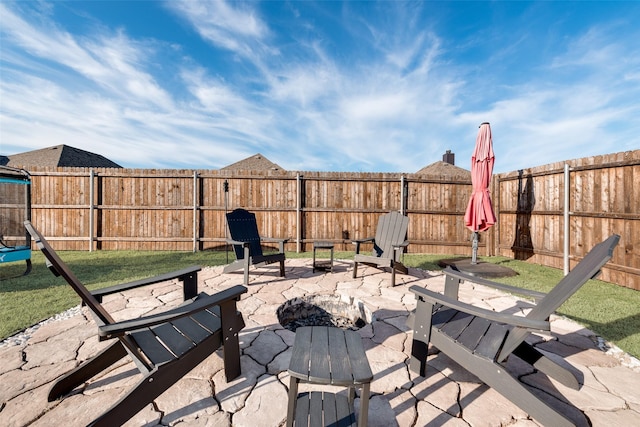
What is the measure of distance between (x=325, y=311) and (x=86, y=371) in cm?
245

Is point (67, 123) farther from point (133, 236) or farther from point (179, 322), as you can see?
point (179, 322)

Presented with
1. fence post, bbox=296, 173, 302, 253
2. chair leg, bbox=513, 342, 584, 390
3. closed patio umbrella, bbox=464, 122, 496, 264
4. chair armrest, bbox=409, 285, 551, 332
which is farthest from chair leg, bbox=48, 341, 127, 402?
closed patio umbrella, bbox=464, 122, 496, 264

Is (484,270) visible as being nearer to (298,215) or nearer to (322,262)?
(322,262)

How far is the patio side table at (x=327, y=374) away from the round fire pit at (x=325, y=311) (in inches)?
69.9

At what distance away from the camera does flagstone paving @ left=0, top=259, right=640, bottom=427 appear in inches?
56.6

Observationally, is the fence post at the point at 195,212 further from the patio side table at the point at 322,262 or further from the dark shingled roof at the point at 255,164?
the dark shingled roof at the point at 255,164

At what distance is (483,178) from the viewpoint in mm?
5031

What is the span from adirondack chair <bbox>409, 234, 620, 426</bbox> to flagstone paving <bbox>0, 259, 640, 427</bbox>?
190 millimetres

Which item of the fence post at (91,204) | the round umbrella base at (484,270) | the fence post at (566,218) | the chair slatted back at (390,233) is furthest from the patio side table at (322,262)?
the fence post at (91,204)

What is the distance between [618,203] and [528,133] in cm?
992

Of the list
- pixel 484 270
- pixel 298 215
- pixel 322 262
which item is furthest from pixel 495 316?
pixel 298 215

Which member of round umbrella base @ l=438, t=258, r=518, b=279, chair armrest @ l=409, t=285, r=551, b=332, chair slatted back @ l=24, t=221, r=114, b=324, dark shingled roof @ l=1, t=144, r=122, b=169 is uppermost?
dark shingled roof @ l=1, t=144, r=122, b=169

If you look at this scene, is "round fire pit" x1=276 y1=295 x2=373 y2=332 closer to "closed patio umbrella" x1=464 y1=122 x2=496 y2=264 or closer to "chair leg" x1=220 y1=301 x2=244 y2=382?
"chair leg" x1=220 y1=301 x2=244 y2=382

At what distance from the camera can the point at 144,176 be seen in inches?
272
